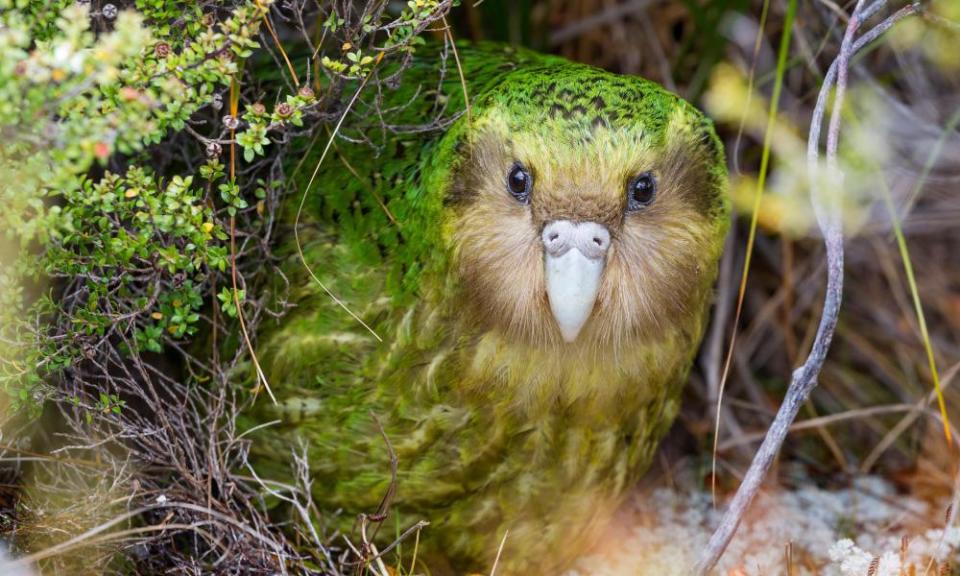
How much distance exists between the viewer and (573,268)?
A: 6.06 feet

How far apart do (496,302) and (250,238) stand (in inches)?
22.7

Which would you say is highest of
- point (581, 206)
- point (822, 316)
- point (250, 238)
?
point (581, 206)

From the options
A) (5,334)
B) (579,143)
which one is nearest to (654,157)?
(579,143)

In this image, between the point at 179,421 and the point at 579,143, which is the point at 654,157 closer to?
the point at 579,143

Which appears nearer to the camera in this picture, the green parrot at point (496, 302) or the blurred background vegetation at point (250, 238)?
the blurred background vegetation at point (250, 238)

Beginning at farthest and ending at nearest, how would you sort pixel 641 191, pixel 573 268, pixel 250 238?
pixel 250 238 → pixel 641 191 → pixel 573 268

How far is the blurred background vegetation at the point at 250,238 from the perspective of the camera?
1.80 meters

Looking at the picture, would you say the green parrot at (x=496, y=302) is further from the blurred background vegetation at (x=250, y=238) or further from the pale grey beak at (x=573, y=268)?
the blurred background vegetation at (x=250, y=238)

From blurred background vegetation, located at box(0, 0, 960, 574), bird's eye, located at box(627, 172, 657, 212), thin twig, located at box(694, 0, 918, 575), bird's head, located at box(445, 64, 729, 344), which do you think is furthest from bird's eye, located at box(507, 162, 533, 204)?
thin twig, located at box(694, 0, 918, 575)

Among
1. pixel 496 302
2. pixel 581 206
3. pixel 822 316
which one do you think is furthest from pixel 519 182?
pixel 822 316

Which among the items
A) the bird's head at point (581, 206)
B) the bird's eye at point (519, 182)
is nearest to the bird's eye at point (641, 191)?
the bird's head at point (581, 206)

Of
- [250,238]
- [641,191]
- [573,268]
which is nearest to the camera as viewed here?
[573,268]

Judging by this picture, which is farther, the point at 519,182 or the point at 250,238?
the point at 250,238

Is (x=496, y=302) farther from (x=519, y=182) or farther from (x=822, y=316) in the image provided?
(x=822, y=316)
